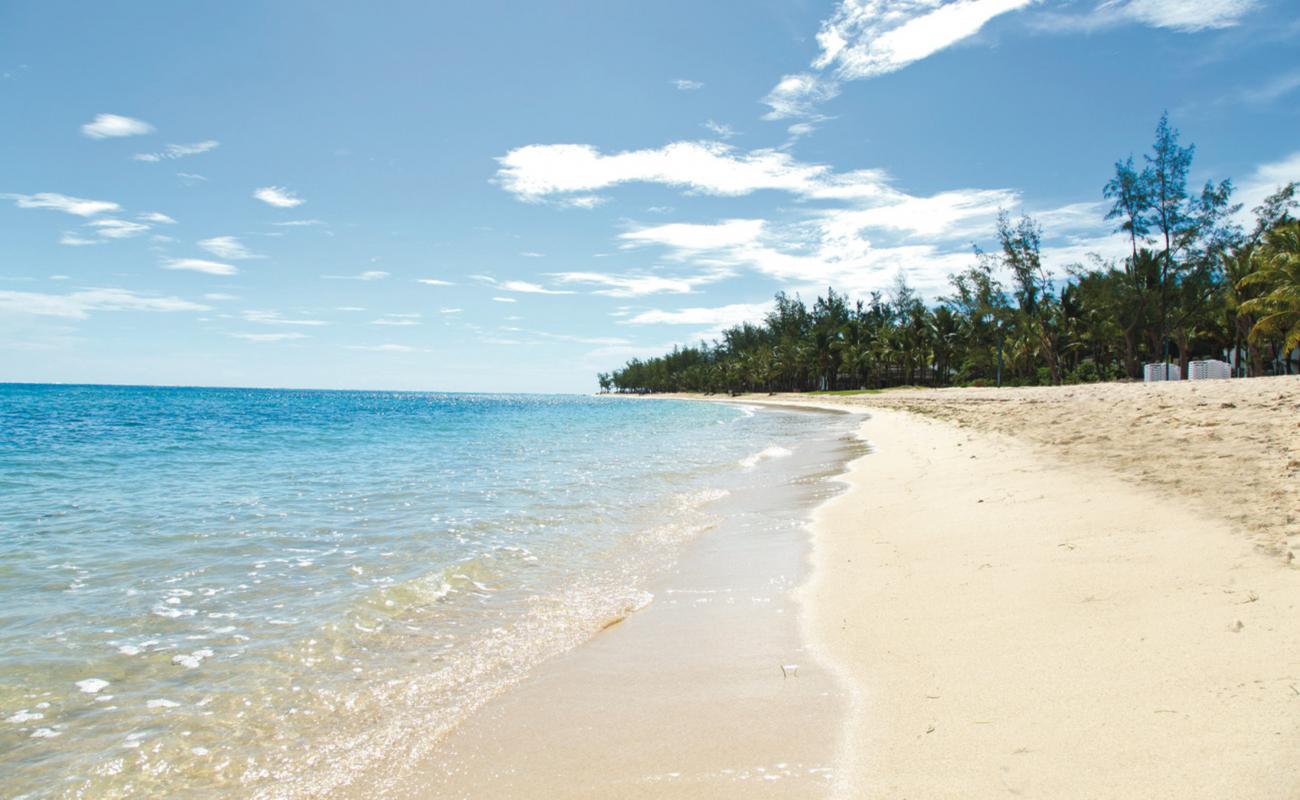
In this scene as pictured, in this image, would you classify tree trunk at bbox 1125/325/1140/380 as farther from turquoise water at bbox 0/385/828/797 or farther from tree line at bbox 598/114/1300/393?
turquoise water at bbox 0/385/828/797

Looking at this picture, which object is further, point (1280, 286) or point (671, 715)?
point (1280, 286)

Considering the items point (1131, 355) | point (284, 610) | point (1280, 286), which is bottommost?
point (284, 610)

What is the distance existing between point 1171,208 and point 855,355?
40117 millimetres

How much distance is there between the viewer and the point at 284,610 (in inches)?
219

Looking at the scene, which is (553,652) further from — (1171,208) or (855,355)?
(855,355)

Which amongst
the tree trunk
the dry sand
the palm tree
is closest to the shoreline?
the dry sand

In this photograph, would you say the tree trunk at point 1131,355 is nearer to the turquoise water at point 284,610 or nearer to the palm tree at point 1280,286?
the palm tree at point 1280,286

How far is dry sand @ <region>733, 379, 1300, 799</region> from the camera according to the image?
255 cm

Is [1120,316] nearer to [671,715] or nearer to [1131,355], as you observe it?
[1131,355]

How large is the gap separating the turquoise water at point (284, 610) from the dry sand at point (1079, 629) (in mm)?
2127

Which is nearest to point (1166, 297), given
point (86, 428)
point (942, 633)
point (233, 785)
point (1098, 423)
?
point (1098, 423)

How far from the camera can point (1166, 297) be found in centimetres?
3944

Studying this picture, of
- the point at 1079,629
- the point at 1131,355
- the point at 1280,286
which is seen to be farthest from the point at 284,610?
the point at 1131,355

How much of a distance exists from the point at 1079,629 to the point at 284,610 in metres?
5.95
